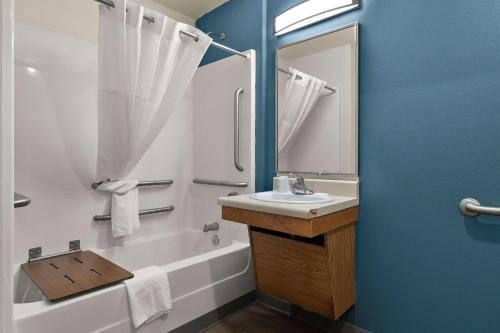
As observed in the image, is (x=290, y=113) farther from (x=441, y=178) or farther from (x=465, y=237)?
(x=465, y=237)

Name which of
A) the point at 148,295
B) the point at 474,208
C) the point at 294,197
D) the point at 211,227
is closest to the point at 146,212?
the point at 211,227

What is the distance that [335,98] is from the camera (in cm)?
176

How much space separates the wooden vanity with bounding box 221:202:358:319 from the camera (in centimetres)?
143

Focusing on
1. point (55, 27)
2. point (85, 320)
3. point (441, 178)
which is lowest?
point (85, 320)

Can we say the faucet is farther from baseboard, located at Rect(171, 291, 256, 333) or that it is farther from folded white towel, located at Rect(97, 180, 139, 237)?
folded white towel, located at Rect(97, 180, 139, 237)

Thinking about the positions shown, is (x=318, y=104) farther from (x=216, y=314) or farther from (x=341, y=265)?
(x=216, y=314)

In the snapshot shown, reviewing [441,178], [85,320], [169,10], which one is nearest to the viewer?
[85,320]

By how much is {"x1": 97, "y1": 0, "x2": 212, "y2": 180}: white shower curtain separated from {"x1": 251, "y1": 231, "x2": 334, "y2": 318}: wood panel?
0.92 meters

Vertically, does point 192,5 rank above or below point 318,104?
above

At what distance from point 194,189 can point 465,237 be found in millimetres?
1981

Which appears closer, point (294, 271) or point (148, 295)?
point (148, 295)

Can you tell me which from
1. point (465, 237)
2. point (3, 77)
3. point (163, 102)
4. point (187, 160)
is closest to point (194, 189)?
point (187, 160)

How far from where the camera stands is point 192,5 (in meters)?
2.44

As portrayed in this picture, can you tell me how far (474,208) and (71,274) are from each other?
1.94 m
